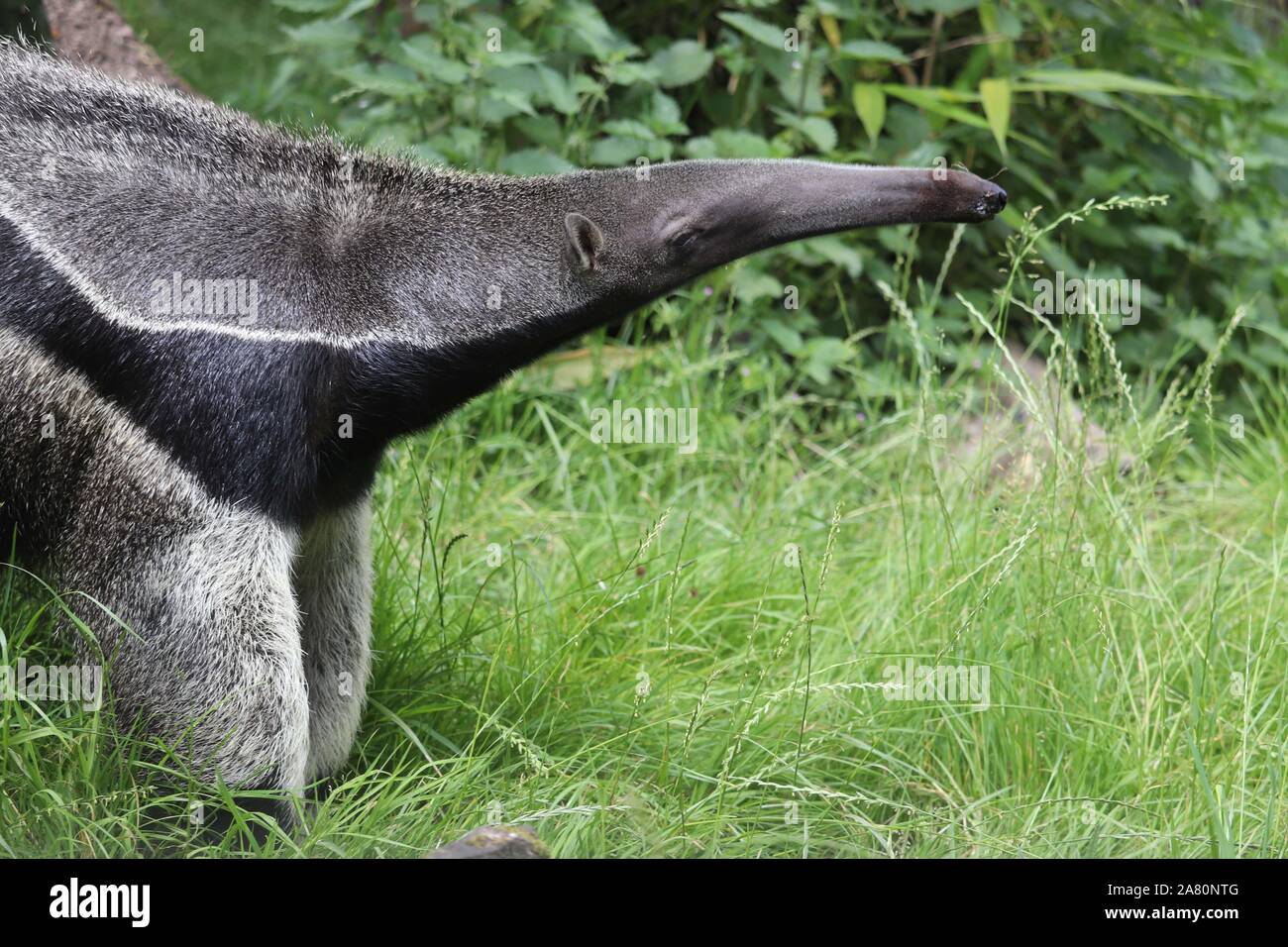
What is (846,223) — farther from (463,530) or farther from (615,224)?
(463,530)

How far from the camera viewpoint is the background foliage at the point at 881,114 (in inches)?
260

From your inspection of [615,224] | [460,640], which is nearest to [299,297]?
[615,224]

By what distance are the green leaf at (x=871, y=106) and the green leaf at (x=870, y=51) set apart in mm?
175

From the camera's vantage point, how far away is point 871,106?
695 cm

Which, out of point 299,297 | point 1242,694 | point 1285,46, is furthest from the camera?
point 1285,46

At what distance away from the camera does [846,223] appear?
3.95 metres

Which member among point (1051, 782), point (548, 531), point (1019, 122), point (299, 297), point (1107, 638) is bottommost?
point (1051, 782)

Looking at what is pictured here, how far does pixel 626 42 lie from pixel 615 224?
3.16 meters

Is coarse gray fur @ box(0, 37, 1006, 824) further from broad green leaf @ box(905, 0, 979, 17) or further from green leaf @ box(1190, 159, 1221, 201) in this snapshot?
green leaf @ box(1190, 159, 1221, 201)

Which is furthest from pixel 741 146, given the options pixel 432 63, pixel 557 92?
pixel 432 63

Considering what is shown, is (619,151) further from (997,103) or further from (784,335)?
(997,103)

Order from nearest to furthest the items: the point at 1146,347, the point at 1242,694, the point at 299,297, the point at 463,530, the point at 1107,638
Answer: the point at 299,297 → the point at 1242,694 → the point at 1107,638 → the point at 463,530 → the point at 1146,347

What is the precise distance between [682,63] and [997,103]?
1.52 meters

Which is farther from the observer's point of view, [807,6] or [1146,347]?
[1146,347]
